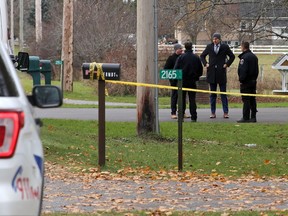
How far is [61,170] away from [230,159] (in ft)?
11.2

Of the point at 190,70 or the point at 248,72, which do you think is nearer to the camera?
the point at 248,72

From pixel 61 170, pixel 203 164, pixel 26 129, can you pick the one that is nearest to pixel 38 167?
pixel 26 129

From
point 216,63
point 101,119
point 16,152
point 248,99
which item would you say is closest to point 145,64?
point 248,99

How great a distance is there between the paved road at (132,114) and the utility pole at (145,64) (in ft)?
10.4

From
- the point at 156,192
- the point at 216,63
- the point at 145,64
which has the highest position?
the point at 145,64

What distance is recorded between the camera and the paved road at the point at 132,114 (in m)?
22.7

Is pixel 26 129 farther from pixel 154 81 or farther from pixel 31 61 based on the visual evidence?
pixel 31 61

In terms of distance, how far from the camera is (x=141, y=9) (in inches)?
729

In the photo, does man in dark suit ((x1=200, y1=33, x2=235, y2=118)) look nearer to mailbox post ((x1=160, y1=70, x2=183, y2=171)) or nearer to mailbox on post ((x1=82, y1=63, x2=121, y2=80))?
mailbox post ((x1=160, y1=70, x2=183, y2=171))

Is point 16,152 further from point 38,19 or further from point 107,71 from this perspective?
point 38,19

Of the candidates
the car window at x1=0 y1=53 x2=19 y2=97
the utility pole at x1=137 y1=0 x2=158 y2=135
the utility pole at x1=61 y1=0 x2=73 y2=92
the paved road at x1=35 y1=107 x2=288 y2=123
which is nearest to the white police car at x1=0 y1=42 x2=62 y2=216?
the car window at x1=0 y1=53 x2=19 y2=97

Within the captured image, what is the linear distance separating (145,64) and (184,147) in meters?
2.02

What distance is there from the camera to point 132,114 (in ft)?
80.6

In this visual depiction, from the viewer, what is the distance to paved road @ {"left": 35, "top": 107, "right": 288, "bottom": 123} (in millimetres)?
22688
